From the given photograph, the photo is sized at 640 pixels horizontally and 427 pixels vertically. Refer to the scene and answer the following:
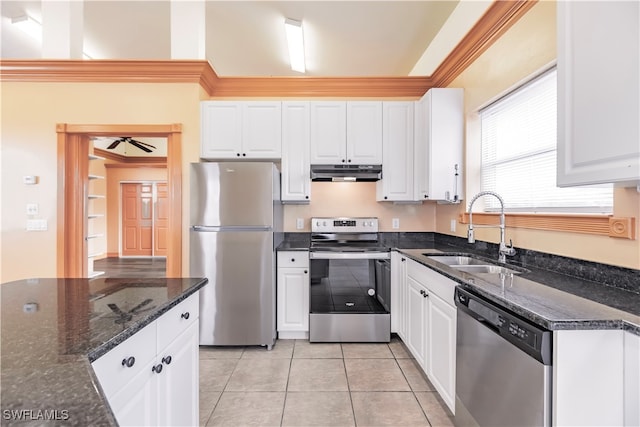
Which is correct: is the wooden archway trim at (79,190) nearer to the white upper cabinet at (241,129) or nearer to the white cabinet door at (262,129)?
the white upper cabinet at (241,129)

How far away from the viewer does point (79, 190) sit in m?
3.17

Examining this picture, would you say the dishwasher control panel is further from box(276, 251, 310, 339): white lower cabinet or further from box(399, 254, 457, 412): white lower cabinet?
box(276, 251, 310, 339): white lower cabinet

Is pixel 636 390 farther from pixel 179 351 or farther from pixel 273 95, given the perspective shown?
pixel 273 95

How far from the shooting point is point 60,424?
0.49 metres

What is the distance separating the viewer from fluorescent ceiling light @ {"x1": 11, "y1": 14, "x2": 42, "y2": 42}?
3318 mm

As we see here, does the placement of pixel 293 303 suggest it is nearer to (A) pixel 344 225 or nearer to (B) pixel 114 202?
(A) pixel 344 225

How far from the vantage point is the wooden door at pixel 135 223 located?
7.69 meters

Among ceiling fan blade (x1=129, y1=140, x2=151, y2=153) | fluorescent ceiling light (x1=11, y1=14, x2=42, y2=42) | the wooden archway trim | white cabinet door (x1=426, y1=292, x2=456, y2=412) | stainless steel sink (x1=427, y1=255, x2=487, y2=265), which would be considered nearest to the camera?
white cabinet door (x1=426, y1=292, x2=456, y2=412)

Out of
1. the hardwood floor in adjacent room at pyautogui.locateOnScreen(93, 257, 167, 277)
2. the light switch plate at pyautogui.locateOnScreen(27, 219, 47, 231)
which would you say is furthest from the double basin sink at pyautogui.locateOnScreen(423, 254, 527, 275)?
the hardwood floor in adjacent room at pyautogui.locateOnScreen(93, 257, 167, 277)

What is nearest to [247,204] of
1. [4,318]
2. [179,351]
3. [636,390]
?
[179,351]

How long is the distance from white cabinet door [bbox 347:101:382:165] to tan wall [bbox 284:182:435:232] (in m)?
0.45

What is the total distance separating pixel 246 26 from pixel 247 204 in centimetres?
217

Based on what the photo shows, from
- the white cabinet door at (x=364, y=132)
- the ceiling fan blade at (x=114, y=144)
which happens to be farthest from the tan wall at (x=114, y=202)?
the white cabinet door at (x=364, y=132)

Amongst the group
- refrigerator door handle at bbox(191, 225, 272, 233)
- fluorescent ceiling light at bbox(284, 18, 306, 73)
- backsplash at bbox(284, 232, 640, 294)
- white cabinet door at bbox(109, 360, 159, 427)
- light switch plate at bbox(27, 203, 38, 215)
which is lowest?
white cabinet door at bbox(109, 360, 159, 427)
